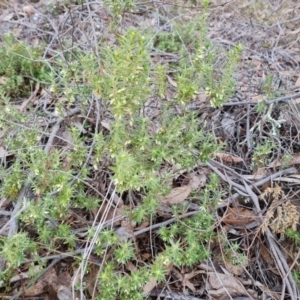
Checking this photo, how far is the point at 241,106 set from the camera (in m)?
2.47

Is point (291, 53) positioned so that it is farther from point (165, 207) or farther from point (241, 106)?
point (165, 207)

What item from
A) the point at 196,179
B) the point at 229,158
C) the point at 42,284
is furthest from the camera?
the point at 229,158

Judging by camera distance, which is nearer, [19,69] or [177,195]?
[177,195]

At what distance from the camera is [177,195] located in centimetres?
201

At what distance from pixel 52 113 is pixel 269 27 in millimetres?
1810

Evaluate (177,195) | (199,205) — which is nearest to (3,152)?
(177,195)

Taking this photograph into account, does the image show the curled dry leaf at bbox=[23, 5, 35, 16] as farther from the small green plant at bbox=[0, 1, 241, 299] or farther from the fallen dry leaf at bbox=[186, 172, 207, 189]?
the fallen dry leaf at bbox=[186, 172, 207, 189]

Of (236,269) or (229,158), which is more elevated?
(229,158)

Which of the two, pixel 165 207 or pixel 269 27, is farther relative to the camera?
pixel 269 27

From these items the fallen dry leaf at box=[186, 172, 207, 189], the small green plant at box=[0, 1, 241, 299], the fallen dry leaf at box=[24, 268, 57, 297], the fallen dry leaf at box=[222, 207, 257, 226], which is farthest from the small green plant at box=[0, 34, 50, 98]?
the fallen dry leaf at box=[222, 207, 257, 226]

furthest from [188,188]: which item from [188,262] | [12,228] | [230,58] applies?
[12,228]

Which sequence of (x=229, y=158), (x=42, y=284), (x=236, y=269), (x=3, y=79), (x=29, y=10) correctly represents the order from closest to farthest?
(x=42, y=284)
(x=236, y=269)
(x=229, y=158)
(x=3, y=79)
(x=29, y=10)

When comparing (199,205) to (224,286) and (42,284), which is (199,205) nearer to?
(224,286)

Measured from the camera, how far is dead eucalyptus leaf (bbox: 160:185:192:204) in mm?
1988
